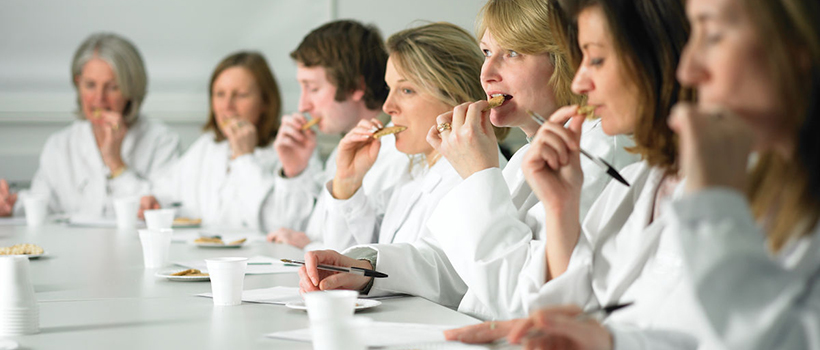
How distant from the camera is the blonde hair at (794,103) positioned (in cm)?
77

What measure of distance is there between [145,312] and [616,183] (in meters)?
0.84

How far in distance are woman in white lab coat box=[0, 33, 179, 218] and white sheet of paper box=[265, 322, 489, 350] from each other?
9.92 ft

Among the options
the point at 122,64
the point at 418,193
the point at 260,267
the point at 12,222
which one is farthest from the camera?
the point at 122,64

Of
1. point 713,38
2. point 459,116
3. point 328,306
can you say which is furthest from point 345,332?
point 459,116

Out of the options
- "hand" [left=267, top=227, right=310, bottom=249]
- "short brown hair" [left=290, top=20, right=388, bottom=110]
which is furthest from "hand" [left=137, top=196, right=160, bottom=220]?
"hand" [left=267, top=227, right=310, bottom=249]

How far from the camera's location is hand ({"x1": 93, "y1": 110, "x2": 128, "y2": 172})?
4.04 m

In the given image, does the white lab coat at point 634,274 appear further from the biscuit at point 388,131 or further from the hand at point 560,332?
the biscuit at point 388,131

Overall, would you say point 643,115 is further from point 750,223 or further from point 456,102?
point 456,102

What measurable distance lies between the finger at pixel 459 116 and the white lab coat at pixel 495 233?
16 cm

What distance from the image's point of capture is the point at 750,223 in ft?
2.44

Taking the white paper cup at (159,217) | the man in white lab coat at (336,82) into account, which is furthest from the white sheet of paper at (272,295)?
the man in white lab coat at (336,82)

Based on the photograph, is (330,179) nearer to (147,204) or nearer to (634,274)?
(147,204)

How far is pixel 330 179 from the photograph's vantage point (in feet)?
9.16

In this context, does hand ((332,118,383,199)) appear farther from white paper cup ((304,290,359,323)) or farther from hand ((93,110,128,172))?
hand ((93,110,128,172))
